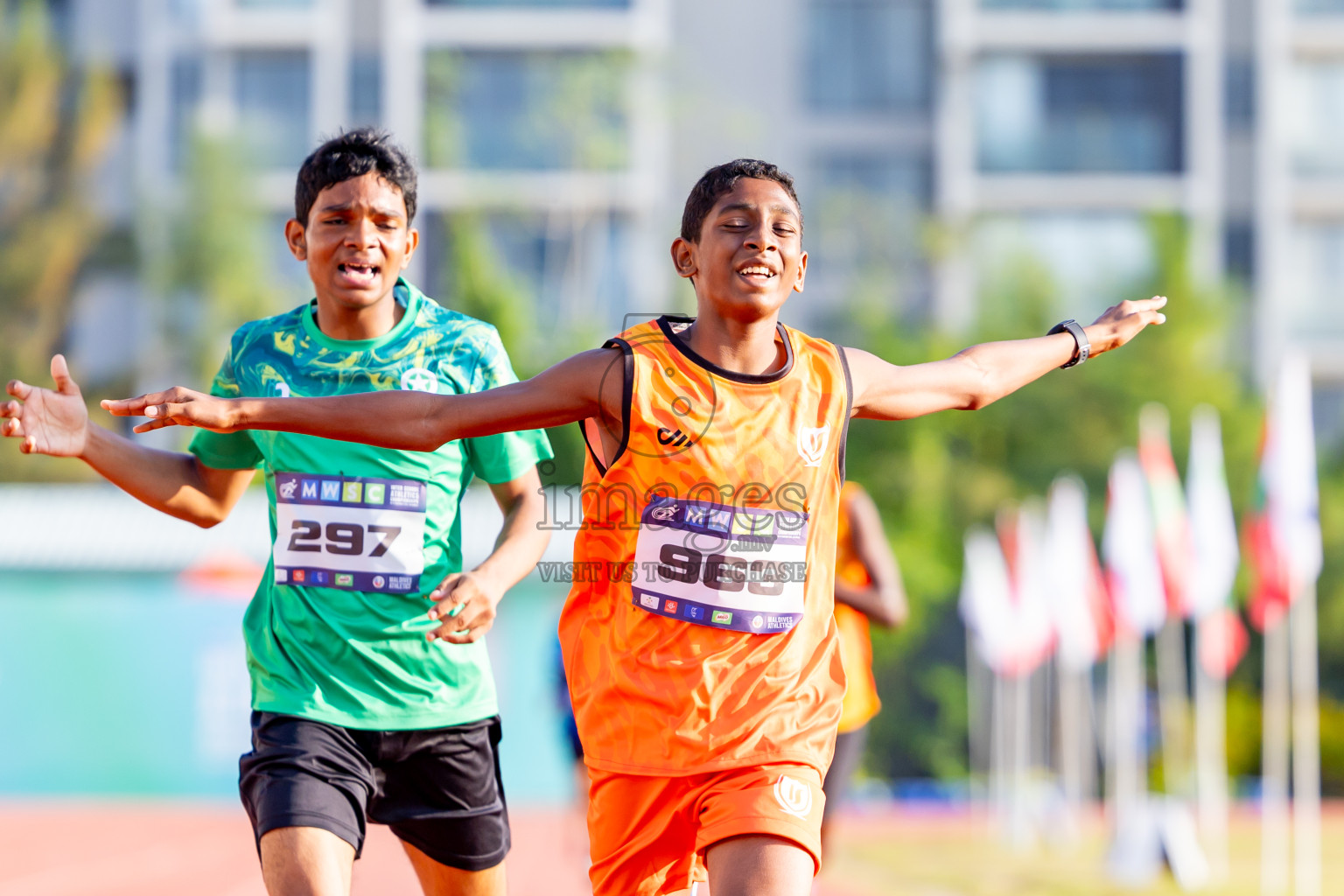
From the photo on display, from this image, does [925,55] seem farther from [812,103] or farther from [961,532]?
[961,532]

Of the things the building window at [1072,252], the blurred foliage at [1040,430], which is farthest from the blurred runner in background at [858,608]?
the building window at [1072,252]

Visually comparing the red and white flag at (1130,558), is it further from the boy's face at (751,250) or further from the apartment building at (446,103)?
the apartment building at (446,103)

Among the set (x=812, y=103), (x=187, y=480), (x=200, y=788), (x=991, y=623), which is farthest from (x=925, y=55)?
(x=187, y=480)

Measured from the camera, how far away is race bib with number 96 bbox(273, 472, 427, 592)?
3682mm

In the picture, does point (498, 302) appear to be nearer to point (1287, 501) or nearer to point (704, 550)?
point (1287, 501)

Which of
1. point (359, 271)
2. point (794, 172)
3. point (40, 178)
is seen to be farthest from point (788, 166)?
point (359, 271)

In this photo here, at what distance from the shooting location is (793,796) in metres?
3.17

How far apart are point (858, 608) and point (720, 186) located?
2884 mm

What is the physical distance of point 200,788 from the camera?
757 inches

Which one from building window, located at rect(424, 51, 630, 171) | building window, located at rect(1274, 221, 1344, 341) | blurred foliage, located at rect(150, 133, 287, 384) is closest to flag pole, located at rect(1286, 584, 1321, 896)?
building window, located at rect(424, 51, 630, 171)

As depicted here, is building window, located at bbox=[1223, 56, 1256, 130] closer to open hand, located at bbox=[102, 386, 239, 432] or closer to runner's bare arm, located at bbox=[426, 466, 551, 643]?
runner's bare arm, located at bbox=[426, 466, 551, 643]

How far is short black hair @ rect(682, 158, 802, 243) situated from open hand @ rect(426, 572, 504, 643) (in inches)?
36.1

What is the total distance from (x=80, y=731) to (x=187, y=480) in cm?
1713

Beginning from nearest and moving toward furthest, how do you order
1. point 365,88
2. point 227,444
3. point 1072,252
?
point 227,444 < point 365,88 < point 1072,252
